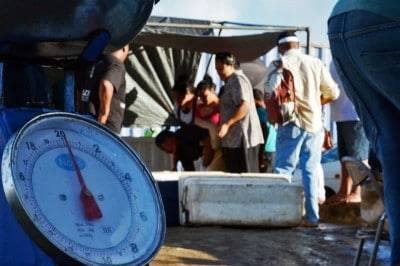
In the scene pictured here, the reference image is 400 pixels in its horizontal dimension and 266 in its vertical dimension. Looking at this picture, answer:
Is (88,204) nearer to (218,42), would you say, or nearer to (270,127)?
(270,127)

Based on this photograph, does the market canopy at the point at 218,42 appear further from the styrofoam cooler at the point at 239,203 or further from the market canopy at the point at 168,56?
the styrofoam cooler at the point at 239,203

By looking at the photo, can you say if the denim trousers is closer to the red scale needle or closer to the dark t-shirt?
the dark t-shirt

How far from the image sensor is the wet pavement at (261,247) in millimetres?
4777

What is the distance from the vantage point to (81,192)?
82.0 inches

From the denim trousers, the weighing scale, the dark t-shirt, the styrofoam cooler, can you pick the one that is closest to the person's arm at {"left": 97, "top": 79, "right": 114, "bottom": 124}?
the dark t-shirt

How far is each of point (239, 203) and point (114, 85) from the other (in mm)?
1396

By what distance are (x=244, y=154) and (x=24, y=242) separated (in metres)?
5.89

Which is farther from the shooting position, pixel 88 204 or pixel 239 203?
pixel 239 203

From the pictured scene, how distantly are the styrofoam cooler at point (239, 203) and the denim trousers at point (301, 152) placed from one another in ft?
1.30

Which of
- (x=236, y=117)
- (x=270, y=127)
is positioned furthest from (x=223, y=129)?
(x=270, y=127)

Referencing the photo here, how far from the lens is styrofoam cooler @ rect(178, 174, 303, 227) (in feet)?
20.5

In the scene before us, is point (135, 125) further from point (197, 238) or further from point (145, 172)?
point (145, 172)

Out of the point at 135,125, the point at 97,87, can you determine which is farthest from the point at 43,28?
the point at 135,125

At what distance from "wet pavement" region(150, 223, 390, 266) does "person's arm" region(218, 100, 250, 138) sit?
1.68 metres
